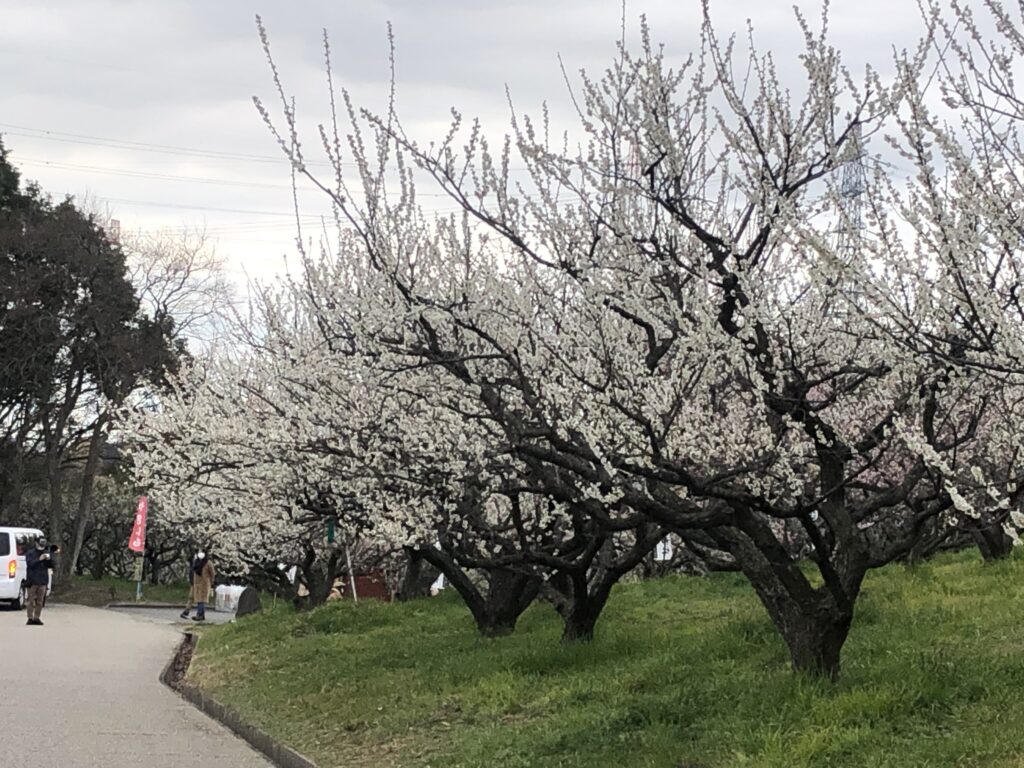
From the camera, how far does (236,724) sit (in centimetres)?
1067

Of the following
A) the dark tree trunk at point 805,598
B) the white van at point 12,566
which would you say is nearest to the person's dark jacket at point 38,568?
the white van at point 12,566

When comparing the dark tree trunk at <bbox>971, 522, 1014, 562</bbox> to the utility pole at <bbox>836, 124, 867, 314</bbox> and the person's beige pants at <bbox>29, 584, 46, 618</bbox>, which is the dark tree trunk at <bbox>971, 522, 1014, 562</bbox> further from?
the person's beige pants at <bbox>29, 584, 46, 618</bbox>

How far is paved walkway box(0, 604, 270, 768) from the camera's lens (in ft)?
29.9

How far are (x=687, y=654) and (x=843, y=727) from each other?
3.62 m

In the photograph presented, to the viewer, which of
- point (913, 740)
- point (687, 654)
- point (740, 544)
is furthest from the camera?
point (687, 654)

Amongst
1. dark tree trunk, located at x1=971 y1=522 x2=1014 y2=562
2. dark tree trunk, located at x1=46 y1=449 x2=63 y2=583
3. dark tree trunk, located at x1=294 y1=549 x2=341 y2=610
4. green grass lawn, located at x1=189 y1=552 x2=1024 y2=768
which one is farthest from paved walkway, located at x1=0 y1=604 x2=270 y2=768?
dark tree trunk, located at x1=46 y1=449 x2=63 y2=583

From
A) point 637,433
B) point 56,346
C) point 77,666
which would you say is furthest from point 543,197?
point 56,346

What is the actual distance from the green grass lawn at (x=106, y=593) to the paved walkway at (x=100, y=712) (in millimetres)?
15851

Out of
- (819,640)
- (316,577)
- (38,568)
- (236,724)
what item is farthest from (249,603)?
(819,640)

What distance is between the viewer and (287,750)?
888cm

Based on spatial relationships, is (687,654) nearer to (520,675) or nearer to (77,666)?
(520,675)

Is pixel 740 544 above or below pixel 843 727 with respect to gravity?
above

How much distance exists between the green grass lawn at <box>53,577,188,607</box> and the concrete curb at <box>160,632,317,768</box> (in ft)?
67.5

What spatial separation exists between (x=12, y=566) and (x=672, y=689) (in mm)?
24158
